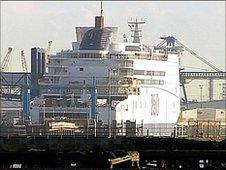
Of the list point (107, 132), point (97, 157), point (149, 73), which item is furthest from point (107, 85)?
point (97, 157)

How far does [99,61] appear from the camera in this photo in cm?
8919

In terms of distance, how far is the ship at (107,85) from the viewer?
84344 millimetres

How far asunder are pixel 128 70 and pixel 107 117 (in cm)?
674

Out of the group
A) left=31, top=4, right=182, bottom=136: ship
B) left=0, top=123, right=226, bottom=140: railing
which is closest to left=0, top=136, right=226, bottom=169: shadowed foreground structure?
left=0, top=123, right=226, bottom=140: railing

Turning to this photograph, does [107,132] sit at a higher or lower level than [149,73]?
lower

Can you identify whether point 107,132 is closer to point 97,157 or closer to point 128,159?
point 97,157

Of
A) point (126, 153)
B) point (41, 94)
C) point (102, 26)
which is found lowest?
point (126, 153)

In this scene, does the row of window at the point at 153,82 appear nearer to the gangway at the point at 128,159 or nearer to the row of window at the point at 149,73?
the row of window at the point at 149,73

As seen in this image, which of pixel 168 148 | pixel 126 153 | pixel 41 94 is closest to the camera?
pixel 126 153

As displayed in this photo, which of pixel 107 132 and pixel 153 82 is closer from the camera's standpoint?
pixel 107 132

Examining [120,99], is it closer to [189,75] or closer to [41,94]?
[41,94]

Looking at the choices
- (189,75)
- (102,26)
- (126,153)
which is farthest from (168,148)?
(189,75)

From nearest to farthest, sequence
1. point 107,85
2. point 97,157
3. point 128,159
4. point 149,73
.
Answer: point 128,159, point 97,157, point 107,85, point 149,73

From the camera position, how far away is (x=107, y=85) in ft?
282
